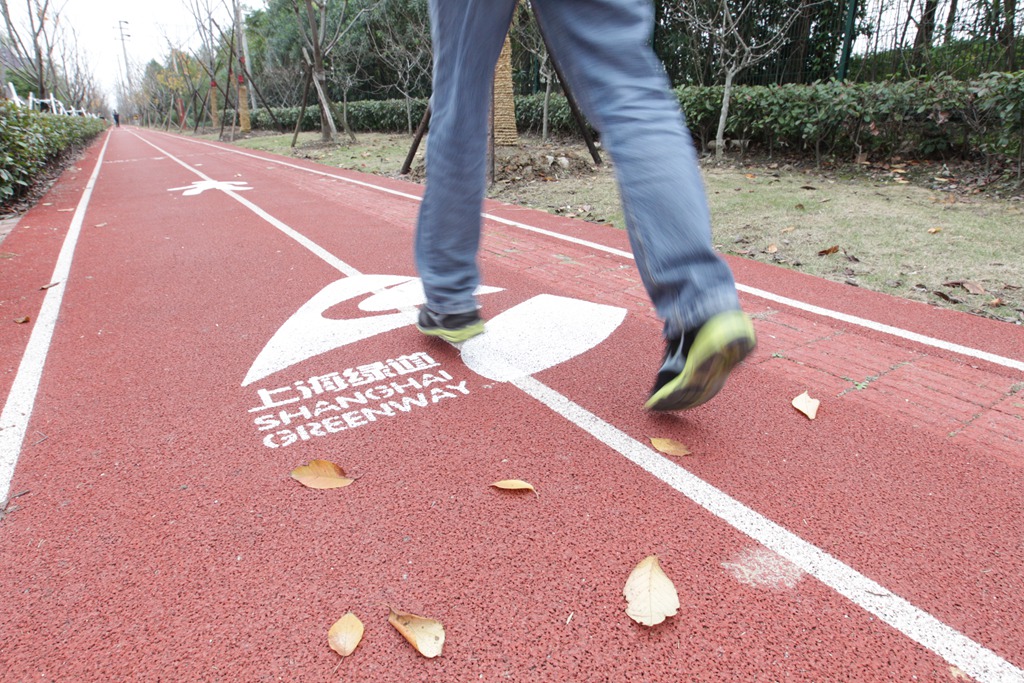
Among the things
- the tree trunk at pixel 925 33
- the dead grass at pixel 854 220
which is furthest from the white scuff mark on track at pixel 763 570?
the tree trunk at pixel 925 33

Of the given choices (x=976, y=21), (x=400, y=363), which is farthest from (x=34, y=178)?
(x=976, y=21)

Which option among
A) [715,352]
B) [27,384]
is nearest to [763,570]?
[715,352]

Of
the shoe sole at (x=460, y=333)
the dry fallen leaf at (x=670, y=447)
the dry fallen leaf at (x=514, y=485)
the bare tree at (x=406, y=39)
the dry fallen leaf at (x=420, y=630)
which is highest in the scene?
the bare tree at (x=406, y=39)

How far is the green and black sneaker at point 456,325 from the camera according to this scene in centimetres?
256

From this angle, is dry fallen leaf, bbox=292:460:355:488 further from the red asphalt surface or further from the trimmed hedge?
the trimmed hedge

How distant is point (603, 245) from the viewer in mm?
5102

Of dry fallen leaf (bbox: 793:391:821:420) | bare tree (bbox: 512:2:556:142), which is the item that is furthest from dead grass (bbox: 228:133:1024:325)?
bare tree (bbox: 512:2:556:142)

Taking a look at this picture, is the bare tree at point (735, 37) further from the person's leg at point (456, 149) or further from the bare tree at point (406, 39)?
the bare tree at point (406, 39)

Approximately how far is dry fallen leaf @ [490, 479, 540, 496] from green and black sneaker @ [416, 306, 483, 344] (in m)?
0.84

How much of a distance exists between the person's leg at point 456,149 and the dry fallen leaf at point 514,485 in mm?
858

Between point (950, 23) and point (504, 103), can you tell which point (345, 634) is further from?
point (504, 103)

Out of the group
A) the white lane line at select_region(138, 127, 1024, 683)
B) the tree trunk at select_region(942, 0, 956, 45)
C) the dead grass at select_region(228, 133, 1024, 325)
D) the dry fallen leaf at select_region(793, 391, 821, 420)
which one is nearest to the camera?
the white lane line at select_region(138, 127, 1024, 683)

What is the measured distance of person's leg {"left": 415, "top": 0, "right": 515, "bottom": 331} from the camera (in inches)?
81.5

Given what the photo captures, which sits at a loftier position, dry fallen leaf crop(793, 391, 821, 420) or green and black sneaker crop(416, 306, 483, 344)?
green and black sneaker crop(416, 306, 483, 344)
